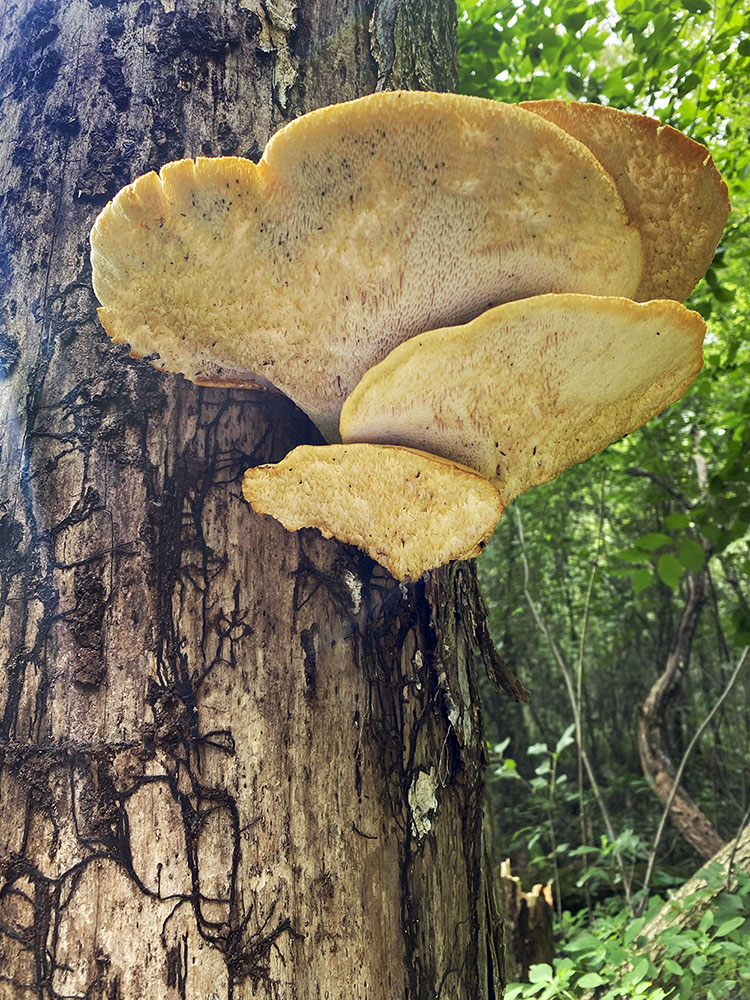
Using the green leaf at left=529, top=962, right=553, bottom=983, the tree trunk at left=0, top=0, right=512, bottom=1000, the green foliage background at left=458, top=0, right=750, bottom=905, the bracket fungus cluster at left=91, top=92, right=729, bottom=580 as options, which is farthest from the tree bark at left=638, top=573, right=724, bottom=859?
the bracket fungus cluster at left=91, top=92, right=729, bottom=580

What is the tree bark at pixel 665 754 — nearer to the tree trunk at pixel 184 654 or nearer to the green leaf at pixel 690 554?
the green leaf at pixel 690 554

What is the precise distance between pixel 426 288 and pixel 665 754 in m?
9.73

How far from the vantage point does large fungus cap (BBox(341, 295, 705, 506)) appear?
3.69ft

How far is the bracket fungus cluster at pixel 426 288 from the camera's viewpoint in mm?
1091

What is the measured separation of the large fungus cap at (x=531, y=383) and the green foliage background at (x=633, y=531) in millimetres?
2686

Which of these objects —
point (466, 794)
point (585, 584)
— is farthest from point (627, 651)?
point (466, 794)

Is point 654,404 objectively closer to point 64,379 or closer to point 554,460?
point 554,460

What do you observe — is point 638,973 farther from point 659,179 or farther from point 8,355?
point 8,355

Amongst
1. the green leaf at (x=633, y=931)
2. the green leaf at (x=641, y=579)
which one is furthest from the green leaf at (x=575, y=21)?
the green leaf at (x=633, y=931)

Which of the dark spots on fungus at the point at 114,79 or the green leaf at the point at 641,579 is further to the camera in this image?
the green leaf at the point at 641,579

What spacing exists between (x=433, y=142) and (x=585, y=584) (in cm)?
1480

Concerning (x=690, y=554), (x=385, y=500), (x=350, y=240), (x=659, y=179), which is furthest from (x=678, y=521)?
(x=350, y=240)

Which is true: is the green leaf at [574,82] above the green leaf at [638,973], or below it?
above

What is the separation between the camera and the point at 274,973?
1.14 m
